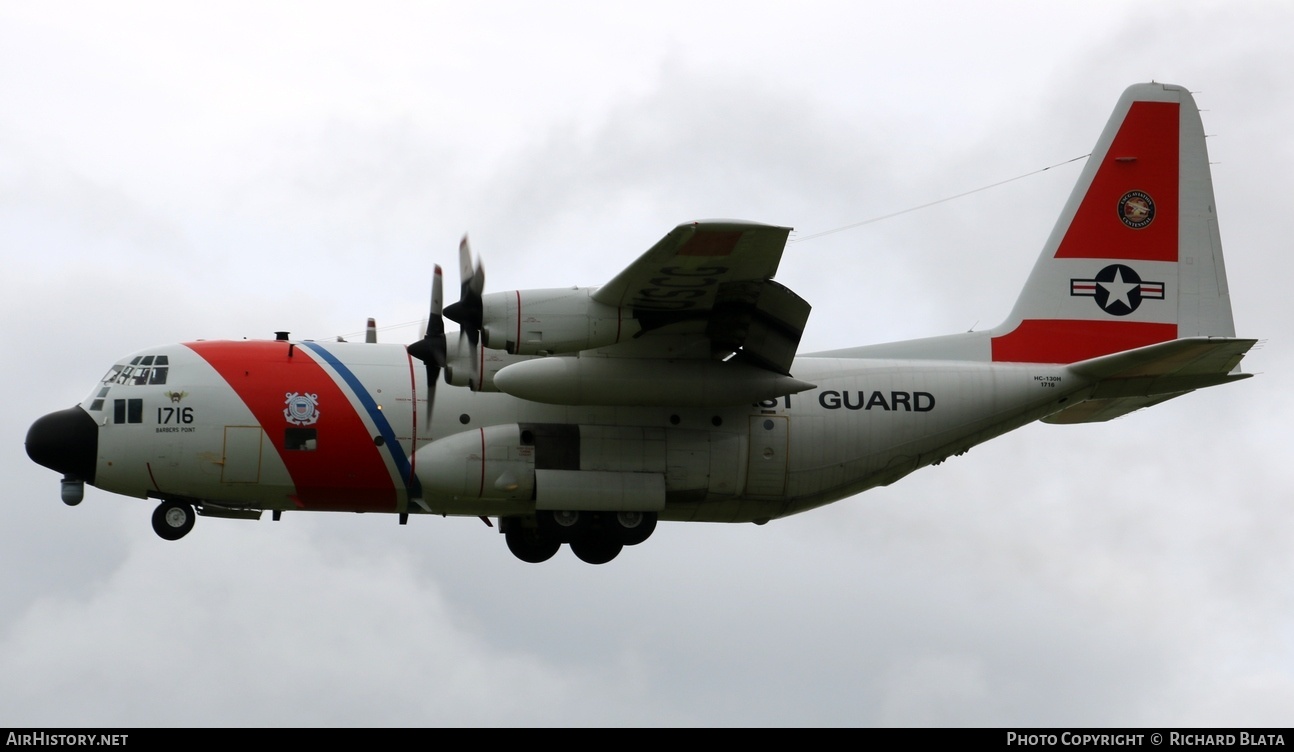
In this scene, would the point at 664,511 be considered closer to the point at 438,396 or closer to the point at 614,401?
the point at 614,401

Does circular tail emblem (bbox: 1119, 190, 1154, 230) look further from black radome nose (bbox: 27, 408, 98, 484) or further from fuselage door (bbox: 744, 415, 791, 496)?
black radome nose (bbox: 27, 408, 98, 484)

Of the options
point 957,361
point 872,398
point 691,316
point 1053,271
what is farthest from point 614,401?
point 1053,271

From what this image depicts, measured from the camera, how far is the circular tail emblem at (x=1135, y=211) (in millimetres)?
23047

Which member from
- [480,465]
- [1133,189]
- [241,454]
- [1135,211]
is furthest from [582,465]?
[1133,189]

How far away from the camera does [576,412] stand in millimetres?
20594

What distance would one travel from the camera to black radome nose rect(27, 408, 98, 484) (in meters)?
19.9

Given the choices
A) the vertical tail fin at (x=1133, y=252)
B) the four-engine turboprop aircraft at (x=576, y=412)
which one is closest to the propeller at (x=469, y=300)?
the four-engine turboprop aircraft at (x=576, y=412)

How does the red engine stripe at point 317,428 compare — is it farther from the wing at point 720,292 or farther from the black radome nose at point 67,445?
the wing at point 720,292

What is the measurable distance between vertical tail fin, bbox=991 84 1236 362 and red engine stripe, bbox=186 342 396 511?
858 centimetres

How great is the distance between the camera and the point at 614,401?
2014 cm

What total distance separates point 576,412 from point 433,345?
6.58ft

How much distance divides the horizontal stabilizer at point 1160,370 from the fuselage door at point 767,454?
161 inches

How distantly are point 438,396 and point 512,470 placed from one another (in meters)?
1.33
